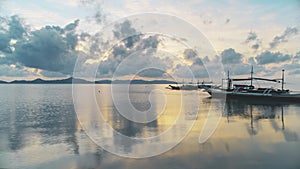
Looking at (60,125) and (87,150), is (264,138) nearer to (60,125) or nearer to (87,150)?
(87,150)

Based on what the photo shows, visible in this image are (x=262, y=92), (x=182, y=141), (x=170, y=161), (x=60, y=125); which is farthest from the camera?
(x=262, y=92)

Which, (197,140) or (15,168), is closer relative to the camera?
(15,168)

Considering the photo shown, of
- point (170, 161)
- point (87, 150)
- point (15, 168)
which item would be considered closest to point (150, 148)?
point (170, 161)

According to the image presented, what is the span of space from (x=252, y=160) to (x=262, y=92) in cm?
3661

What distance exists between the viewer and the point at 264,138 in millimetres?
13891

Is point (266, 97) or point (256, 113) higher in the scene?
point (266, 97)

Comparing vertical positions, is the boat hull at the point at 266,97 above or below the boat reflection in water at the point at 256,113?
above

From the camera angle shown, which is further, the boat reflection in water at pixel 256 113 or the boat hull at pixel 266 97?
the boat hull at pixel 266 97

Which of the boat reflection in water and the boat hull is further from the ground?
the boat hull

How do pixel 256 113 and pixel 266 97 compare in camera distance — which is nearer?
pixel 256 113

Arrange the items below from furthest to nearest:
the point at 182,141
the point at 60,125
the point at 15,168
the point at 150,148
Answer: the point at 60,125, the point at 182,141, the point at 150,148, the point at 15,168

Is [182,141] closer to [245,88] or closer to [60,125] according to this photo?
[60,125]

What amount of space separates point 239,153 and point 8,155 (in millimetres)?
9637

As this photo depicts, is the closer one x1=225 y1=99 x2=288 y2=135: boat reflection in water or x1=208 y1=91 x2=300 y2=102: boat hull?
x1=225 y1=99 x2=288 y2=135: boat reflection in water
